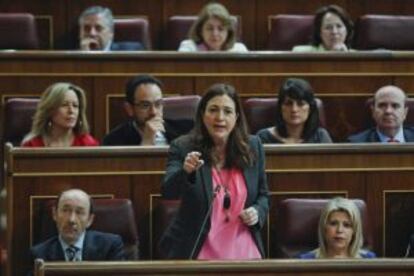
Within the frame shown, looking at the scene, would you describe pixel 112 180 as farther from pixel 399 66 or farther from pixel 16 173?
pixel 399 66

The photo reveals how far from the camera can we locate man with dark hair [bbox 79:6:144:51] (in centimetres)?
354

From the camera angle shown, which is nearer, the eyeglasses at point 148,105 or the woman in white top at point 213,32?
the eyeglasses at point 148,105

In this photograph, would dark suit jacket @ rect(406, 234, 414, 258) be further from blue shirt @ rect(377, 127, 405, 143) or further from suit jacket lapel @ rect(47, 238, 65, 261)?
suit jacket lapel @ rect(47, 238, 65, 261)

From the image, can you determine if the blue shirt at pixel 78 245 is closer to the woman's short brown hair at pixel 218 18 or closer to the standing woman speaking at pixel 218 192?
the standing woman speaking at pixel 218 192

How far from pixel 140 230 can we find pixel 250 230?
15.4 inches

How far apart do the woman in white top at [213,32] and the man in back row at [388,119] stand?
0.52m

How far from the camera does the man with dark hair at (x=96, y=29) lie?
11.6 feet

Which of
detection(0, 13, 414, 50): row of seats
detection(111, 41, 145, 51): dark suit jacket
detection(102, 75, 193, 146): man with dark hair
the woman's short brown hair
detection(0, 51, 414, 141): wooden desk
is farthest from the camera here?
detection(0, 13, 414, 50): row of seats

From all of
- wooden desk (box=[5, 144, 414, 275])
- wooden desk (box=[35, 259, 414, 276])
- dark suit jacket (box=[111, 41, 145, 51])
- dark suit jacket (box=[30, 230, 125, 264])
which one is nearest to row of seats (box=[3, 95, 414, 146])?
wooden desk (box=[5, 144, 414, 275])

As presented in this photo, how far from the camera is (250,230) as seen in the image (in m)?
2.52

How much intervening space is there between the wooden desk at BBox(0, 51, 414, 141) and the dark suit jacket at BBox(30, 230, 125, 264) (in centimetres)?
70

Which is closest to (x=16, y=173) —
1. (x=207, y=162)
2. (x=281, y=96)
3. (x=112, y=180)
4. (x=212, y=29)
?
(x=112, y=180)

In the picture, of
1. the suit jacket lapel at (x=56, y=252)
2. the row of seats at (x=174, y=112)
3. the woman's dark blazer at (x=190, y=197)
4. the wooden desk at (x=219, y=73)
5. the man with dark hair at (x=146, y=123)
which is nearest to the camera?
the woman's dark blazer at (x=190, y=197)

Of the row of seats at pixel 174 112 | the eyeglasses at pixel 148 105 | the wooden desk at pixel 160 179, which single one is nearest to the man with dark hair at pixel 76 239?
the wooden desk at pixel 160 179
